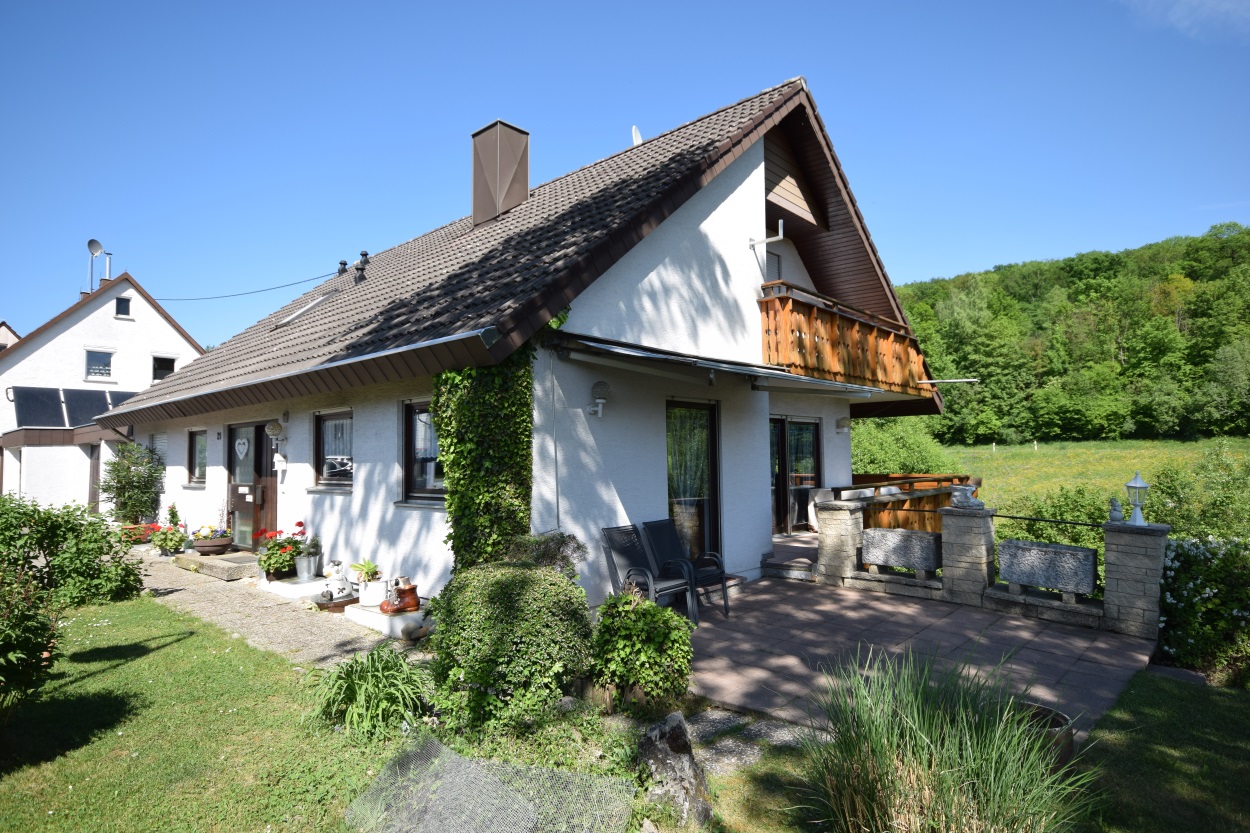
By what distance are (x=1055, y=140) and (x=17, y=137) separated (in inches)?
983

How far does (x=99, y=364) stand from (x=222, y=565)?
75.8 feet

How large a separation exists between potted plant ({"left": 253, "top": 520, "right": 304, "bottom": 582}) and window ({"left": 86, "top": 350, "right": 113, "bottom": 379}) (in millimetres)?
24010

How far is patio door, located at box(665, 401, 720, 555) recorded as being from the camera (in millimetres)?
8500

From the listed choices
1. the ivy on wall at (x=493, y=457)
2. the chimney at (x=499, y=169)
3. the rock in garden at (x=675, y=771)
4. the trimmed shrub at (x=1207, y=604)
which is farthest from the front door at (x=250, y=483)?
the trimmed shrub at (x=1207, y=604)

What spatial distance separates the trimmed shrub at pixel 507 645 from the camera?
429cm

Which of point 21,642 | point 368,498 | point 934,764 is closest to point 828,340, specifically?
point 368,498

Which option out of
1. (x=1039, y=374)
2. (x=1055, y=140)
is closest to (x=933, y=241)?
(x=1055, y=140)

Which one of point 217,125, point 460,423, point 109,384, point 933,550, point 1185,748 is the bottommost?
point 1185,748

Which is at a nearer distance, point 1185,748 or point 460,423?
point 1185,748

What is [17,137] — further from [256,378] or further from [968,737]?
[968,737]

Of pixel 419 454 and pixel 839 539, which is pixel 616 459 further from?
pixel 839 539

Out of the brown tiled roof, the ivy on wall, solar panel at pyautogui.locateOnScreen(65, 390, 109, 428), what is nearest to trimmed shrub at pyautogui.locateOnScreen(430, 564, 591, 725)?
the ivy on wall

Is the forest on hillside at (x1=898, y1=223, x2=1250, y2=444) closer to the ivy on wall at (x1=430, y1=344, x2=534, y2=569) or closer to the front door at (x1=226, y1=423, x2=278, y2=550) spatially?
the front door at (x1=226, y1=423, x2=278, y2=550)

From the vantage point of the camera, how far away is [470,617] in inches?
178
